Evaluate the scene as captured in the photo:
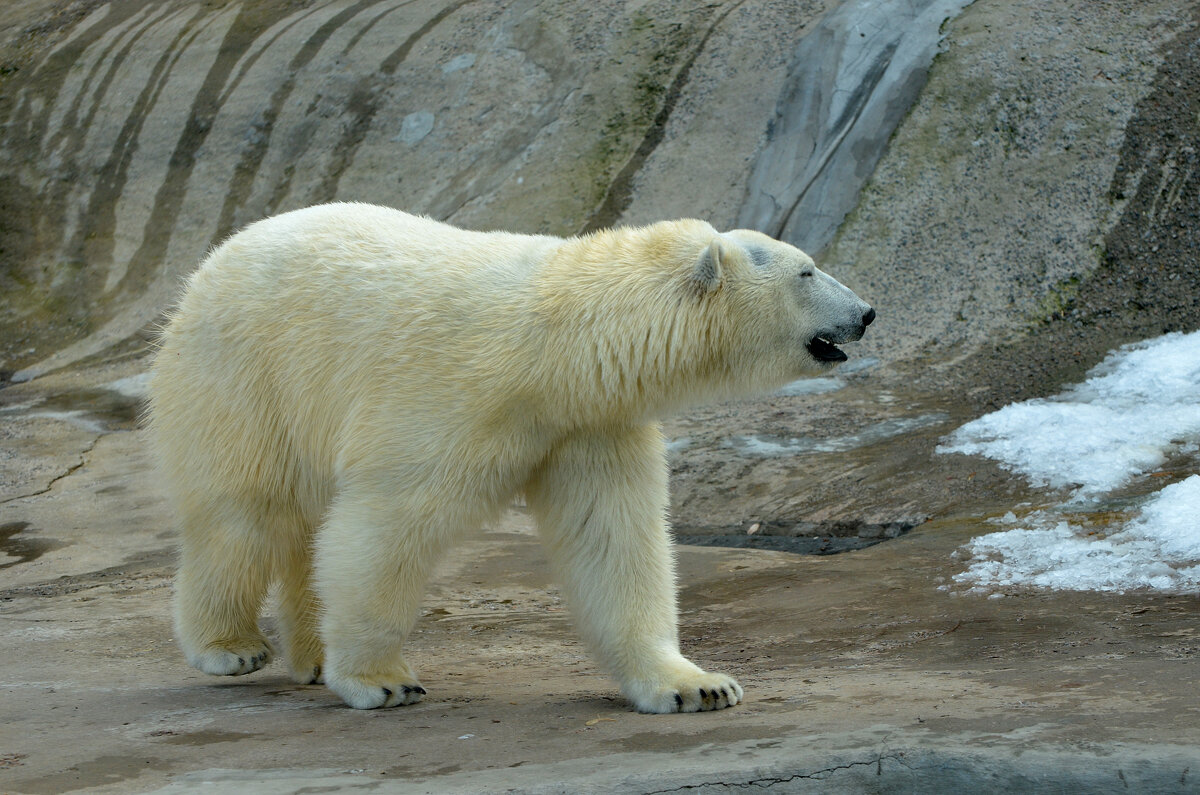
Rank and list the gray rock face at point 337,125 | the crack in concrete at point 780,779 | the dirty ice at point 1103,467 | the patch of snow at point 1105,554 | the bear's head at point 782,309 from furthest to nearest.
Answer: the gray rock face at point 337,125 < the dirty ice at point 1103,467 < the patch of snow at point 1105,554 < the bear's head at point 782,309 < the crack in concrete at point 780,779

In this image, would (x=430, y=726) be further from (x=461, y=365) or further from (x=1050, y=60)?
(x=1050, y=60)

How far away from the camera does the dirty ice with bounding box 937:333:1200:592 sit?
4.64m

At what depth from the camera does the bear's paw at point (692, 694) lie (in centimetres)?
343

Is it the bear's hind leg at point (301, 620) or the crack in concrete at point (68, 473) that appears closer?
the bear's hind leg at point (301, 620)

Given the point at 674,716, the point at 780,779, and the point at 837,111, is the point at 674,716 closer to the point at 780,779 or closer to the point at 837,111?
the point at 780,779

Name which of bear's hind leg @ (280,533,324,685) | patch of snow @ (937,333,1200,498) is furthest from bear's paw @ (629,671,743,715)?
patch of snow @ (937,333,1200,498)

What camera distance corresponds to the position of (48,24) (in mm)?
15086

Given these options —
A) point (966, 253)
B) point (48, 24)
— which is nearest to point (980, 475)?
point (966, 253)

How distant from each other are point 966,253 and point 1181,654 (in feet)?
19.5

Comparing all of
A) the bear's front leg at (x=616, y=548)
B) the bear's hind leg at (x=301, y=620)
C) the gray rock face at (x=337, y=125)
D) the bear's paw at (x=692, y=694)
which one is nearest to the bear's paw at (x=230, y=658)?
the bear's hind leg at (x=301, y=620)

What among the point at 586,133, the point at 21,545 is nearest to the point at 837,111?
the point at 586,133

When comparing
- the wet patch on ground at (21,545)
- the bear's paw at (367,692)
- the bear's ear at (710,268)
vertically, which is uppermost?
the bear's ear at (710,268)

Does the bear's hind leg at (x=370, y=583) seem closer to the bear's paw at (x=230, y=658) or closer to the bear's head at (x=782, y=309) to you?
the bear's paw at (x=230, y=658)

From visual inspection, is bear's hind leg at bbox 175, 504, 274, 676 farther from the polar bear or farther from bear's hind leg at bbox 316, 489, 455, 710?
bear's hind leg at bbox 316, 489, 455, 710
